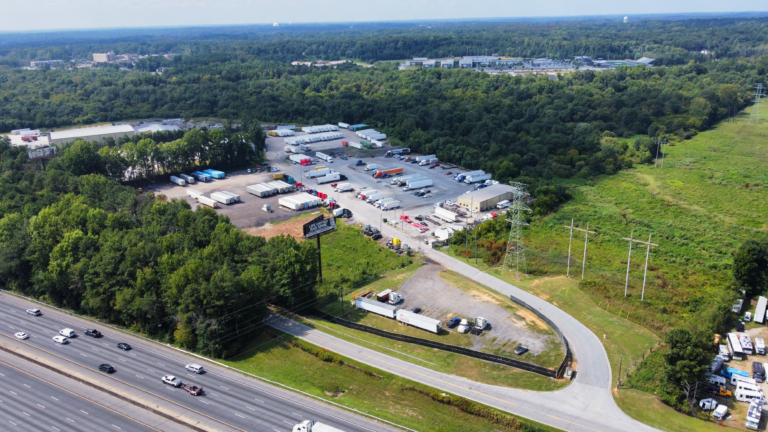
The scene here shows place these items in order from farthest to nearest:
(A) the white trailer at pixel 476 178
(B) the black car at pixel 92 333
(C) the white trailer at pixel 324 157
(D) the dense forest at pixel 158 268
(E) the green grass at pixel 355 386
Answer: (C) the white trailer at pixel 324 157 < (A) the white trailer at pixel 476 178 < (B) the black car at pixel 92 333 < (D) the dense forest at pixel 158 268 < (E) the green grass at pixel 355 386

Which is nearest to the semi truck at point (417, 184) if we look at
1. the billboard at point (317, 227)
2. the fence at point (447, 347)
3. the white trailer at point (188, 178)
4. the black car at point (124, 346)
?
the billboard at point (317, 227)

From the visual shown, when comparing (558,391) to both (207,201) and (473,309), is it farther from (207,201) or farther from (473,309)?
(207,201)

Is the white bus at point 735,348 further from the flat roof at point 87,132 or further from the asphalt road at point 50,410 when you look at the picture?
the flat roof at point 87,132

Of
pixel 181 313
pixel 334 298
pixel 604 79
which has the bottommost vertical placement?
pixel 334 298

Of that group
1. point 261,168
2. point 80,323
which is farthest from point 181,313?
point 261,168

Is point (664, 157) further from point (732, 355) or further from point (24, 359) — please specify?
point (24, 359)

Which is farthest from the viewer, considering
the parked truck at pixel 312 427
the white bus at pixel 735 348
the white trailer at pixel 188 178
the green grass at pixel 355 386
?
the white trailer at pixel 188 178

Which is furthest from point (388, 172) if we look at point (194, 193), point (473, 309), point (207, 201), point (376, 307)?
point (473, 309)
